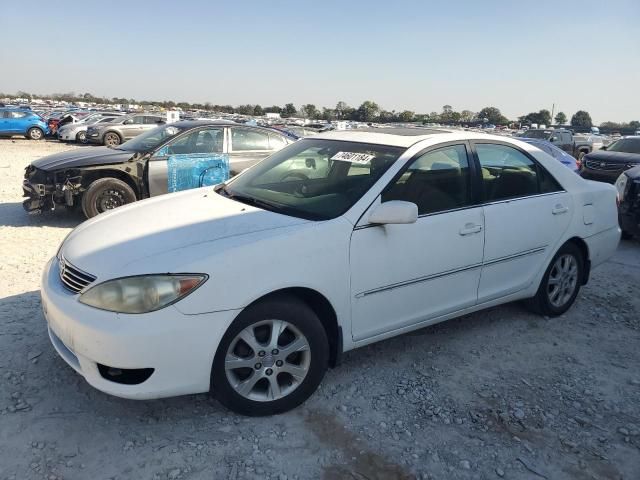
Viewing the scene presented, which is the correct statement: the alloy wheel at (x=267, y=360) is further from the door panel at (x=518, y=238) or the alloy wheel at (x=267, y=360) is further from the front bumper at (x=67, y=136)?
the front bumper at (x=67, y=136)

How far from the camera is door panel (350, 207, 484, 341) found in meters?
3.06

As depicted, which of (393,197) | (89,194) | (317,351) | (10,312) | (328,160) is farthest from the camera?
(89,194)

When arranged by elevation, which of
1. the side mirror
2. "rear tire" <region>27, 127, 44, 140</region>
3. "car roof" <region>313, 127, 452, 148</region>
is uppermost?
"car roof" <region>313, 127, 452, 148</region>

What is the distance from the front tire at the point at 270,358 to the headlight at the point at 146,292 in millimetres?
314

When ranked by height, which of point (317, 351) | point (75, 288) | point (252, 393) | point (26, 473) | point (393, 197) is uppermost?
point (393, 197)

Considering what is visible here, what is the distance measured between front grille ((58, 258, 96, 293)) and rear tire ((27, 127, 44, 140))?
86.0 feet

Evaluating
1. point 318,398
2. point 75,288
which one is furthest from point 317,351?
point 75,288

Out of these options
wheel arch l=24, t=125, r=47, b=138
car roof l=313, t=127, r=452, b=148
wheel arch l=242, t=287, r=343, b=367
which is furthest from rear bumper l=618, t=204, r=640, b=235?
wheel arch l=24, t=125, r=47, b=138

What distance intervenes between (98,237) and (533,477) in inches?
106

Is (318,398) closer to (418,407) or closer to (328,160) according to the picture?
(418,407)

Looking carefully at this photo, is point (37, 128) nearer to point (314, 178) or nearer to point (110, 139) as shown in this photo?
point (110, 139)

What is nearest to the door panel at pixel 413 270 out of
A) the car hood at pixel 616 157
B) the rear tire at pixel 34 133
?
the car hood at pixel 616 157

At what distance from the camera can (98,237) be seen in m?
3.04

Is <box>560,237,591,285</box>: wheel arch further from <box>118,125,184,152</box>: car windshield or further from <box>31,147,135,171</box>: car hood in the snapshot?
<box>31,147,135,171</box>: car hood
